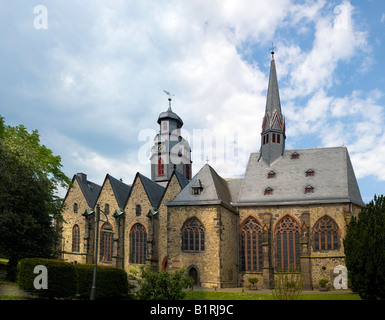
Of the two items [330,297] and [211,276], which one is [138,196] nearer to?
[211,276]

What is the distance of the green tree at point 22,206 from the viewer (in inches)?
1093

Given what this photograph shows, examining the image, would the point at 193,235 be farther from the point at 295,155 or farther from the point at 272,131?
the point at 272,131

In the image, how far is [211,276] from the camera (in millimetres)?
33688

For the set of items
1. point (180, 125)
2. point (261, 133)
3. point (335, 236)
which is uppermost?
point (180, 125)

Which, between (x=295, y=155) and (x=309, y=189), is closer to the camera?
(x=309, y=189)

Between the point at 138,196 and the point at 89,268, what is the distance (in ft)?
63.5

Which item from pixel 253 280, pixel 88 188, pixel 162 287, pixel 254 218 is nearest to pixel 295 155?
pixel 254 218

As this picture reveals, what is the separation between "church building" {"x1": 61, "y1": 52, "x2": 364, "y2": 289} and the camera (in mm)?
34625

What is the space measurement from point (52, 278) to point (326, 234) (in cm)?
2327

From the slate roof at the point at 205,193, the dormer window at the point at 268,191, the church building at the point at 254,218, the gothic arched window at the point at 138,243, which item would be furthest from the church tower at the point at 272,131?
the gothic arched window at the point at 138,243

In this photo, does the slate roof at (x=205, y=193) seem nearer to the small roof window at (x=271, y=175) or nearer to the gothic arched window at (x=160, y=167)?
the small roof window at (x=271, y=175)

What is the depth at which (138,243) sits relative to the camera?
43125 mm

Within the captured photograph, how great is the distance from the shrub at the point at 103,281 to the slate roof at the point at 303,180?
14.5 m
